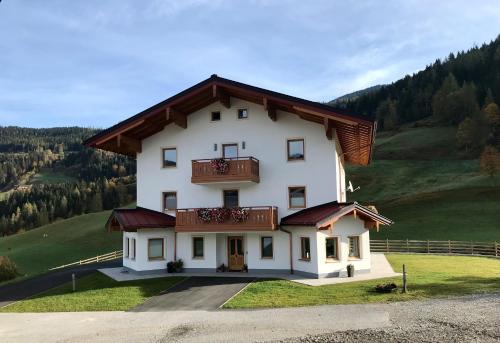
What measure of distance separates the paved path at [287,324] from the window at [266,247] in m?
10.5

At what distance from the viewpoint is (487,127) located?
10488cm

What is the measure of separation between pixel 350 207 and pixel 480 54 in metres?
172

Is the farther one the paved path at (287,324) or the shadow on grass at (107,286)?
the shadow on grass at (107,286)

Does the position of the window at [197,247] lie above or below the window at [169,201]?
below

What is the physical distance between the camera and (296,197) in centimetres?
2922

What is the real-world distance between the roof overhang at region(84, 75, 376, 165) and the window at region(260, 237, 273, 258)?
7.58 meters

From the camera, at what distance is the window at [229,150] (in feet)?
101

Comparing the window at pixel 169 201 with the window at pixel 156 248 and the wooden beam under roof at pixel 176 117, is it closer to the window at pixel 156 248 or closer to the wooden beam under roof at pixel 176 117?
the window at pixel 156 248

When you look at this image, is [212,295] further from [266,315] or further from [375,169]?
[375,169]

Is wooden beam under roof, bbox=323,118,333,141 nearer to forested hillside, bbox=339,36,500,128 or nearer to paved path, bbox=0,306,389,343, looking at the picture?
paved path, bbox=0,306,389,343

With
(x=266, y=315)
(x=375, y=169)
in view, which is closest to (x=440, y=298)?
(x=266, y=315)

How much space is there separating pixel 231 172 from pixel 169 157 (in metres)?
5.75

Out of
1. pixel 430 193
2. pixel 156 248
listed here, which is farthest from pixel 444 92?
pixel 156 248

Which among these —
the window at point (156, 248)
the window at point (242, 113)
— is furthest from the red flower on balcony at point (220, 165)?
the window at point (156, 248)
